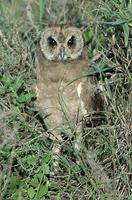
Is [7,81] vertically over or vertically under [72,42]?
under

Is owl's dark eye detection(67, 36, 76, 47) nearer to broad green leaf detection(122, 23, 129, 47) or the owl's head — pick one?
the owl's head

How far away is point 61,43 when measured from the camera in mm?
3881

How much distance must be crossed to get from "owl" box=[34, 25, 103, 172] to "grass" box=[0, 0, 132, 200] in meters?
0.09

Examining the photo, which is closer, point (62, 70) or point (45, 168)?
point (45, 168)

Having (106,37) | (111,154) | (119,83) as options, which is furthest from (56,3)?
(111,154)

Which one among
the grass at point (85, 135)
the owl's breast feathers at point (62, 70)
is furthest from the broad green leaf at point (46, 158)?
the owl's breast feathers at point (62, 70)

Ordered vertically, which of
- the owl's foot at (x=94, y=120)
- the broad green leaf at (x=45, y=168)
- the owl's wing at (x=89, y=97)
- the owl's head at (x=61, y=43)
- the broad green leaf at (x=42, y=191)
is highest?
the owl's head at (x=61, y=43)

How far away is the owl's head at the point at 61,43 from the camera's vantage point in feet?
12.7

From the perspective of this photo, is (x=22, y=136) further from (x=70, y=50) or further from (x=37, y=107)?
(x=70, y=50)

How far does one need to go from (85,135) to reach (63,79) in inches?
22.5

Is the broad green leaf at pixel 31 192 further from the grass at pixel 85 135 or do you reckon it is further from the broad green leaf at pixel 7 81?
the broad green leaf at pixel 7 81

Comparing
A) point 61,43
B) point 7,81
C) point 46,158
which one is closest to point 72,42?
point 61,43

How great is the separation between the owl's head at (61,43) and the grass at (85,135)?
0.52 ft

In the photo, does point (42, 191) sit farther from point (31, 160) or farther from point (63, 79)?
point (63, 79)
